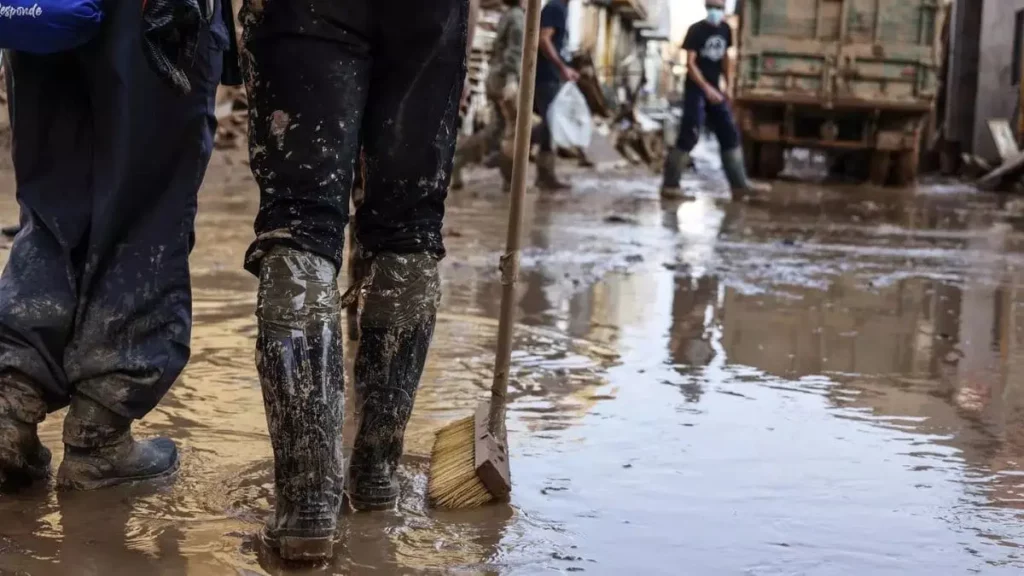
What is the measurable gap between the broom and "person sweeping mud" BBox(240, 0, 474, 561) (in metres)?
0.24

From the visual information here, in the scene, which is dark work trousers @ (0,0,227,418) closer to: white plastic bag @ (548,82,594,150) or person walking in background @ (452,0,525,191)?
person walking in background @ (452,0,525,191)

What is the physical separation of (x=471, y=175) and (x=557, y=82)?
7.97 ft

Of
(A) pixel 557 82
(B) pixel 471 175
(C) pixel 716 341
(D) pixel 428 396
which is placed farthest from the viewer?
(B) pixel 471 175

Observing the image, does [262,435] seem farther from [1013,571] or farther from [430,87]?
[1013,571]

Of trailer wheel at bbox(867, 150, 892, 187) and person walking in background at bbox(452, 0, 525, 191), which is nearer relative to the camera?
person walking in background at bbox(452, 0, 525, 191)

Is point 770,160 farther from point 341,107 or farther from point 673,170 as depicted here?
point 341,107

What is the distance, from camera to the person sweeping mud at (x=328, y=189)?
207 centimetres

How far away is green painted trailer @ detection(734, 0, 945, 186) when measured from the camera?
13781 mm

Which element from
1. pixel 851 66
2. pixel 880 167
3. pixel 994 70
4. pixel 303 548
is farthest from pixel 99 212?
pixel 994 70

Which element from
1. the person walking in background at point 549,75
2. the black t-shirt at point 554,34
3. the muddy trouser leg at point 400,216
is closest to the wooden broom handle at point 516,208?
the muddy trouser leg at point 400,216

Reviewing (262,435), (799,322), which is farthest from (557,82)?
(262,435)

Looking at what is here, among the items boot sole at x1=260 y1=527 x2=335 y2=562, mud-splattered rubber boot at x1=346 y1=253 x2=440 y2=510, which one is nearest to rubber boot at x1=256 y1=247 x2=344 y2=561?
boot sole at x1=260 y1=527 x2=335 y2=562

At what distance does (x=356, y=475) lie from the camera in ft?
7.85

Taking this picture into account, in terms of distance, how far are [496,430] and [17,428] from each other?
95 cm
